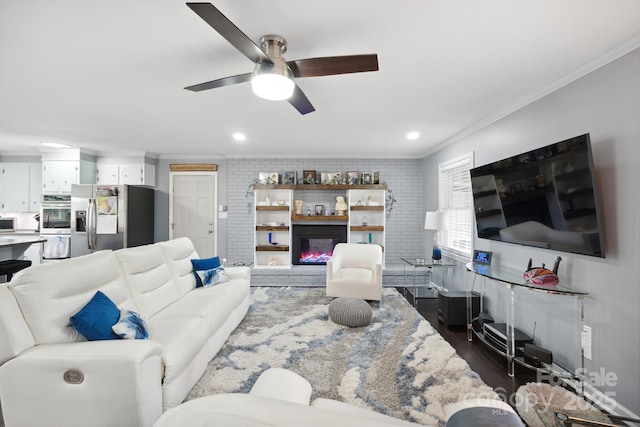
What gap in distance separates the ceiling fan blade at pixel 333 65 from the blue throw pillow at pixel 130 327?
1.97m

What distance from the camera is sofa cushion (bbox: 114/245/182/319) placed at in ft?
8.04

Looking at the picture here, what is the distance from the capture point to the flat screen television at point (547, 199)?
2.04 meters

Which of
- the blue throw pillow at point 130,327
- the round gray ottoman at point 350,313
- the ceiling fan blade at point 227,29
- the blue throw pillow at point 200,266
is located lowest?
the round gray ottoman at point 350,313

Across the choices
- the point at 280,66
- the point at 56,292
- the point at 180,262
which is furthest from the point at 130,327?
the point at 280,66

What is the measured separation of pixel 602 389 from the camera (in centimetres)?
209

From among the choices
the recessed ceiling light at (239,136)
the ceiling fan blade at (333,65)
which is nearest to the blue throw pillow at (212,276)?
the recessed ceiling light at (239,136)

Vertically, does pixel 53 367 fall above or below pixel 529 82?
below

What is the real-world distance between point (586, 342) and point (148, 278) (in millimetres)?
3562

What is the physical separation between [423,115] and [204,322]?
3167 millimetres

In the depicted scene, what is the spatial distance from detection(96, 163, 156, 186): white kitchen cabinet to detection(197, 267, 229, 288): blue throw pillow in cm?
339

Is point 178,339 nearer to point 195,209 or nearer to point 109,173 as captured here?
point 195,209

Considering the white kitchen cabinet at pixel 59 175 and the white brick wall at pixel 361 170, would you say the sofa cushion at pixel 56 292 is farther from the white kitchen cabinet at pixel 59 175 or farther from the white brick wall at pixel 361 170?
the white kitchen cabinet at pixel 59 175

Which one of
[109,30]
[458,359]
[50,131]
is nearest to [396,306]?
[458,359]

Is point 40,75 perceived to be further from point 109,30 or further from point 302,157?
point 302,157
